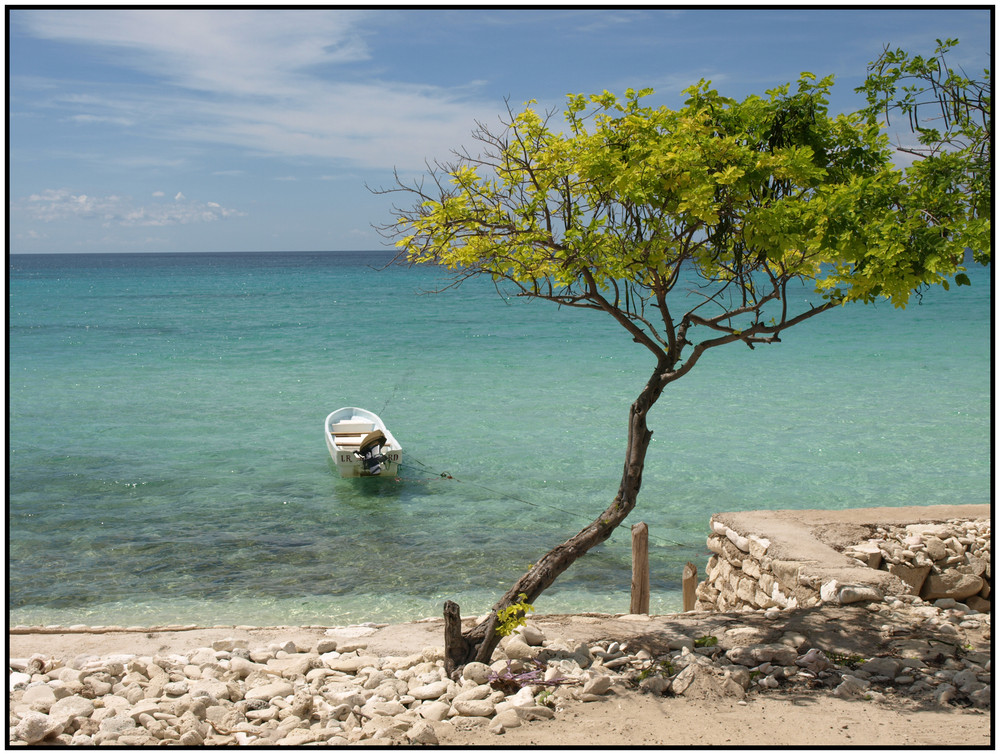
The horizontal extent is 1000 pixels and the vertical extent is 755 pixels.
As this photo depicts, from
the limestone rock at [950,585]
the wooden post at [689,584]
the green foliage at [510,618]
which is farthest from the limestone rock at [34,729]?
the limestone rock at [950,585]

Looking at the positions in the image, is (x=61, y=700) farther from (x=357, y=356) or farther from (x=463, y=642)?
(x=357, y=356)

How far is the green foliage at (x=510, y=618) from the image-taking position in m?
6.15

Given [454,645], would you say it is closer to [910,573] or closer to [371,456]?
[910,573]

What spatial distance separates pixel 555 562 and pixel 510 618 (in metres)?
0.61

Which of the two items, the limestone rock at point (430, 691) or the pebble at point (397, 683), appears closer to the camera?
the pebble at point (397, 683)

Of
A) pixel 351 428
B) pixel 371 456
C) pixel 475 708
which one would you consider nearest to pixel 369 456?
pixel 371 456

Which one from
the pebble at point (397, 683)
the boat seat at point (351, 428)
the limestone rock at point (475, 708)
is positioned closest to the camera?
the pebble at point (397, 683)

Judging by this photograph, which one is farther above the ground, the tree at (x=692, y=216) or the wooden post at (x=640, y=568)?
the tree at (x=692, y=216)

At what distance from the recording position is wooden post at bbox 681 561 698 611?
926cm

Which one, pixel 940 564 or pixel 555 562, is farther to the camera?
pixel 940 564

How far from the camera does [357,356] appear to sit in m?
35.1

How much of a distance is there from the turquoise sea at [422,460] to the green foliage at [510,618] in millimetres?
2624

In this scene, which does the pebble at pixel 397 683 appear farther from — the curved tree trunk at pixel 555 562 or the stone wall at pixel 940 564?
the stone wall at pixel 940 564

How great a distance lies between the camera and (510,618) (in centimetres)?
631
